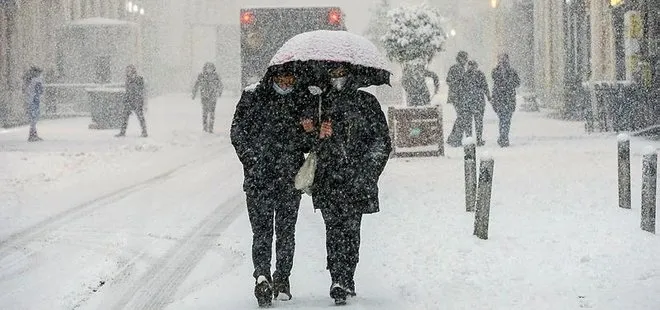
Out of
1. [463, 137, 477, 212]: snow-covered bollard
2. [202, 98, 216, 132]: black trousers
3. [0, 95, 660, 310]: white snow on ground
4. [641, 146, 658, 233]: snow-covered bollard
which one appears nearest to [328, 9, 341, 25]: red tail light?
[202, 98, 216, 132]: black trousers

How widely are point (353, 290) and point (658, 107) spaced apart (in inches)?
592

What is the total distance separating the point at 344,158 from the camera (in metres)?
6.13

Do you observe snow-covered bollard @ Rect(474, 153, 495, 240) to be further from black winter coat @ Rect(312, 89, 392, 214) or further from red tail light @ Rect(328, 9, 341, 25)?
red tail light @ Rect(328, 9, 341, 25)

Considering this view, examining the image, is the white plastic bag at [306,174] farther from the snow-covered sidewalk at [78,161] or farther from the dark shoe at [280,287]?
the snow-covered sidewalk at [78,161]

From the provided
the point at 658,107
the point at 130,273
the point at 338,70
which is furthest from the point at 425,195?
the point at 658,107

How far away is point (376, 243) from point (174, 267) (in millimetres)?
1909

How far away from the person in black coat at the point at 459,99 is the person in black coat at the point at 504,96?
2.03 ft

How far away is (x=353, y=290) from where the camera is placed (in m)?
6.39

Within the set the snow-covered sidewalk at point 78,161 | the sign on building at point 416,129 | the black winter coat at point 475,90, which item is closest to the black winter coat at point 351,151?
the snow-covered sidewalk at point 78,161

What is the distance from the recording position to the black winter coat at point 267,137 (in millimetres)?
6125

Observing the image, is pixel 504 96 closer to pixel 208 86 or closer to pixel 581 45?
pixel 208 86

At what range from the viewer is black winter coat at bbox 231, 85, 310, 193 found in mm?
6125

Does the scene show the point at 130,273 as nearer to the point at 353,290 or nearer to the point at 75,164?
the point at 353,290

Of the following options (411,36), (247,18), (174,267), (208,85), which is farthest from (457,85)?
(411,36)
